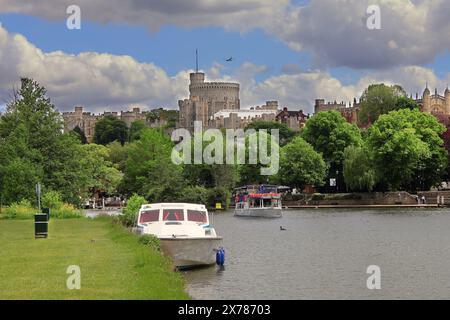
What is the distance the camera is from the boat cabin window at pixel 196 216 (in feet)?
140

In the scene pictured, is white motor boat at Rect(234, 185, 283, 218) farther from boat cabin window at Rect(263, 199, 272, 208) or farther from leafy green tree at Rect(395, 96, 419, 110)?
leafy green tree at Rect(395, 96, 419, 110)

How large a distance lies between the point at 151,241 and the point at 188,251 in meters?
2.20

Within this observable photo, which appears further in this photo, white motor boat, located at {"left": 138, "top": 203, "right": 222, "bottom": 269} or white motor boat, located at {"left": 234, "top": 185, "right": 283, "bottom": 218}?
white motor boat, located at {"left": 234, "top": 185, "right": 283, "bottom": 218}

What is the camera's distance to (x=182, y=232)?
1577 inches

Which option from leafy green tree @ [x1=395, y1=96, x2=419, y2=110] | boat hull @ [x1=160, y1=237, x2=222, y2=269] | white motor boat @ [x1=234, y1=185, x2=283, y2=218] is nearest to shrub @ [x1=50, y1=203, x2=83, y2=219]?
white motor boat @ [x1=234, y1=185, x2=283, y2=218]

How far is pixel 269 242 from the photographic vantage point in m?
58.0

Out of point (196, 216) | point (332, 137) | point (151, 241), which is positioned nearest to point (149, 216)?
point (196, 216)

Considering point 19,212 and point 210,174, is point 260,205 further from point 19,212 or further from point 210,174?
point 19,212

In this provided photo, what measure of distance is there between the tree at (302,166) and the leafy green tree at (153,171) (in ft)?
59.1

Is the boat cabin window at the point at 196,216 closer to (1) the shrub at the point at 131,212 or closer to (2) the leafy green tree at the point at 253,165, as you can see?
(1) the shrub at the point at 131,212

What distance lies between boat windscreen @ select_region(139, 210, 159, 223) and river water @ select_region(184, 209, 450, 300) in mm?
4301

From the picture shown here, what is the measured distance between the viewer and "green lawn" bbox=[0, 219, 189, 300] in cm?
2388

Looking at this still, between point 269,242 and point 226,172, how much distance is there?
73.1 meters
